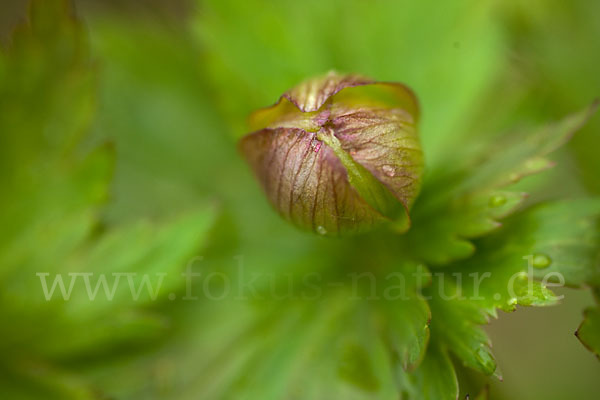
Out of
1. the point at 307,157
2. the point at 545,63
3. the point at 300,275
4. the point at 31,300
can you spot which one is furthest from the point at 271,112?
the point at 545,63

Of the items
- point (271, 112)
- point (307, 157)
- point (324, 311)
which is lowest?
point (324, 311)

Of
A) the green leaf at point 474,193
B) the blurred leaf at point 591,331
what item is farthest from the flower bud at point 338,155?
the blurred leaf at point 591,331

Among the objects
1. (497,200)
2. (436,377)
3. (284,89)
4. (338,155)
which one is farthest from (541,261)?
(284,89)

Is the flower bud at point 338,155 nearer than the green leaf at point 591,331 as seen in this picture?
Yes

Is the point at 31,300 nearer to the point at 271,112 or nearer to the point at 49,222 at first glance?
the point at 49,222

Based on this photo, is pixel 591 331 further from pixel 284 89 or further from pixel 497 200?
pixel 284 89

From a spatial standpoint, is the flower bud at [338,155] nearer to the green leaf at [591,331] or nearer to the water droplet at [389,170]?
the water droplet at [389,170]
